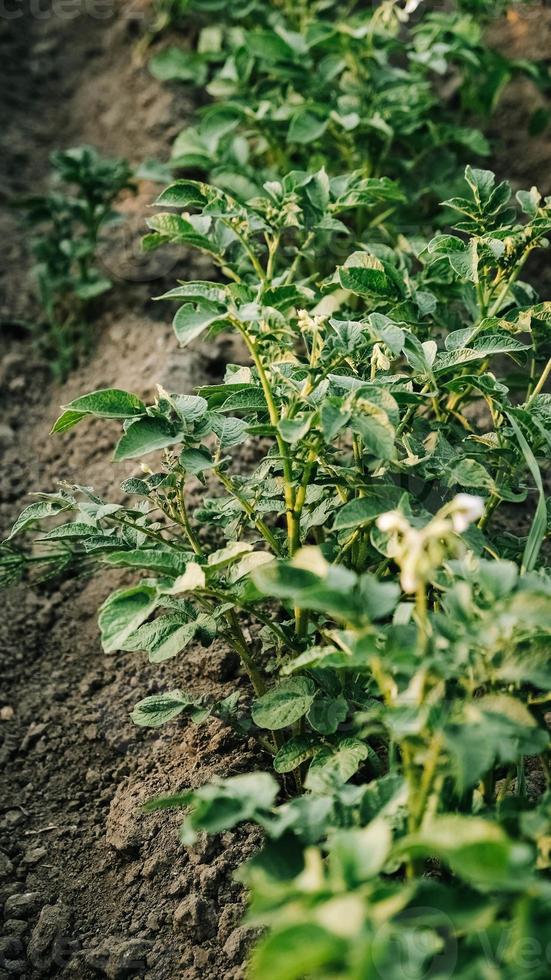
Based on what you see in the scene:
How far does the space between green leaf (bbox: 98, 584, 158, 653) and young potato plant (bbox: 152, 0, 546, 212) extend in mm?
1004

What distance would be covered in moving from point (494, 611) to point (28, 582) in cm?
102

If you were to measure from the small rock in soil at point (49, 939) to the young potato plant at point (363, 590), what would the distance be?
0.26 m

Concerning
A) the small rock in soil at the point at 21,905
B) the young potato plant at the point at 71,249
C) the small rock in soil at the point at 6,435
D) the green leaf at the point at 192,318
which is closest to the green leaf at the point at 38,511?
the green leaf at the point at 192,318

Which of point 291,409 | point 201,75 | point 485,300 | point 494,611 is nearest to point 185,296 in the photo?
point 291,409

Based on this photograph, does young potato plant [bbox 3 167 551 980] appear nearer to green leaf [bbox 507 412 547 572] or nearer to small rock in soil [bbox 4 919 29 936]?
green leaf [bbox 507 412 547 572]

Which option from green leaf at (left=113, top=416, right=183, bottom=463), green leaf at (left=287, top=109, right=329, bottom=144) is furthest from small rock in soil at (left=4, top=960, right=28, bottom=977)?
green leaf at (left=287, top=109, right=329, bottom=144)

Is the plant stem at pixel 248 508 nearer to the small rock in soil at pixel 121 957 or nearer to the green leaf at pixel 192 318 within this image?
the green leaf at pixel 192 318

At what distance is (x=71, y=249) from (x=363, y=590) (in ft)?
4.48

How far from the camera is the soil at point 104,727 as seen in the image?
1084mm

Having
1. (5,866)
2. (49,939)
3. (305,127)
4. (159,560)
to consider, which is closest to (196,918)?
(49,939)

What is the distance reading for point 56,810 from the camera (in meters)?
1.27

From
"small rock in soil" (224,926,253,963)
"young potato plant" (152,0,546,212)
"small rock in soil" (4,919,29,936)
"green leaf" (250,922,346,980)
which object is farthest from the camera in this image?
"young potato plant" (152,0,546,212)

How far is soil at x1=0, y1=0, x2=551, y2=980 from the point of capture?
3.56 ft

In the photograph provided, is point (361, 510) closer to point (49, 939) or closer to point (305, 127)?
point (49, 939)
